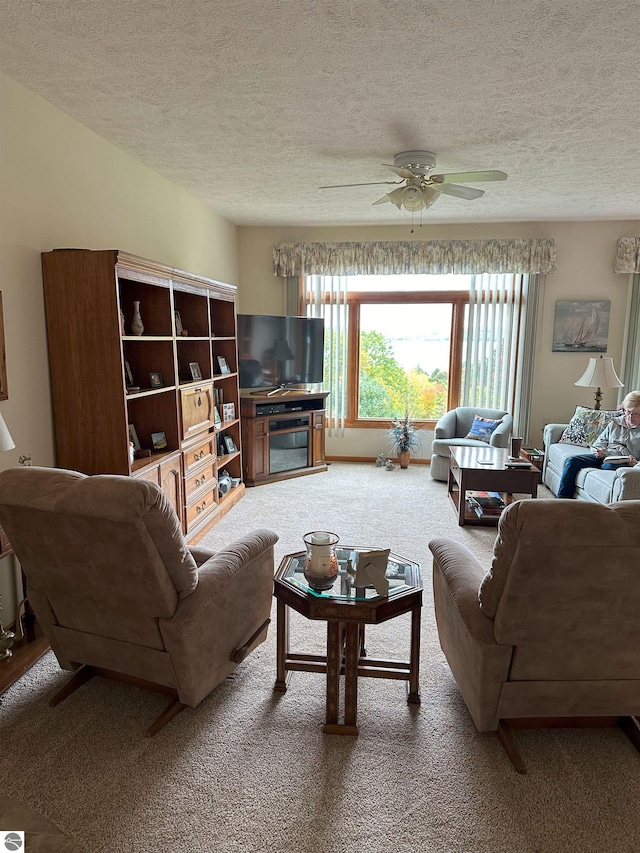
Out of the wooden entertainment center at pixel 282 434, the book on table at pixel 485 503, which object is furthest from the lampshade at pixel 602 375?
the wooden entertainment center at pixel 282 434

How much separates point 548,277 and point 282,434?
349 cm

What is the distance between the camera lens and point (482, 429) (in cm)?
599

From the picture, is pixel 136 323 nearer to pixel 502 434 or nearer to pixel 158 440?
pixel 158 440

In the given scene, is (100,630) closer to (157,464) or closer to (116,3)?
(157,464)

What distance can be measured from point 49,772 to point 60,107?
3.23m

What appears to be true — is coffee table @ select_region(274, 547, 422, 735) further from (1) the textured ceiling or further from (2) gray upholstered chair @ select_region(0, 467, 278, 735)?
(1) the textured ceiling

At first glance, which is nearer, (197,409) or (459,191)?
(459,191)

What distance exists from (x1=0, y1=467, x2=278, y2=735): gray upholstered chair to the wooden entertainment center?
11.0ft

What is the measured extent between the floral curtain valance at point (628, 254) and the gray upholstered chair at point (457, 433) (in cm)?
203

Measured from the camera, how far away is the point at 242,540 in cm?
244

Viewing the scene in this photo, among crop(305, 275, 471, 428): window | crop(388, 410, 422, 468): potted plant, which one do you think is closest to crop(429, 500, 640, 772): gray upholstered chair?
crop(388, 410, 422, 468): potted plant

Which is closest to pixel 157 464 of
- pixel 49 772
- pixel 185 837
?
pixel 49 772

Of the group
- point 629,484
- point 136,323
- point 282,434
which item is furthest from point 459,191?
point 282,434

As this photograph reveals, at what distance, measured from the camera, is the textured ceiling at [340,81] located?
7.02 ft
